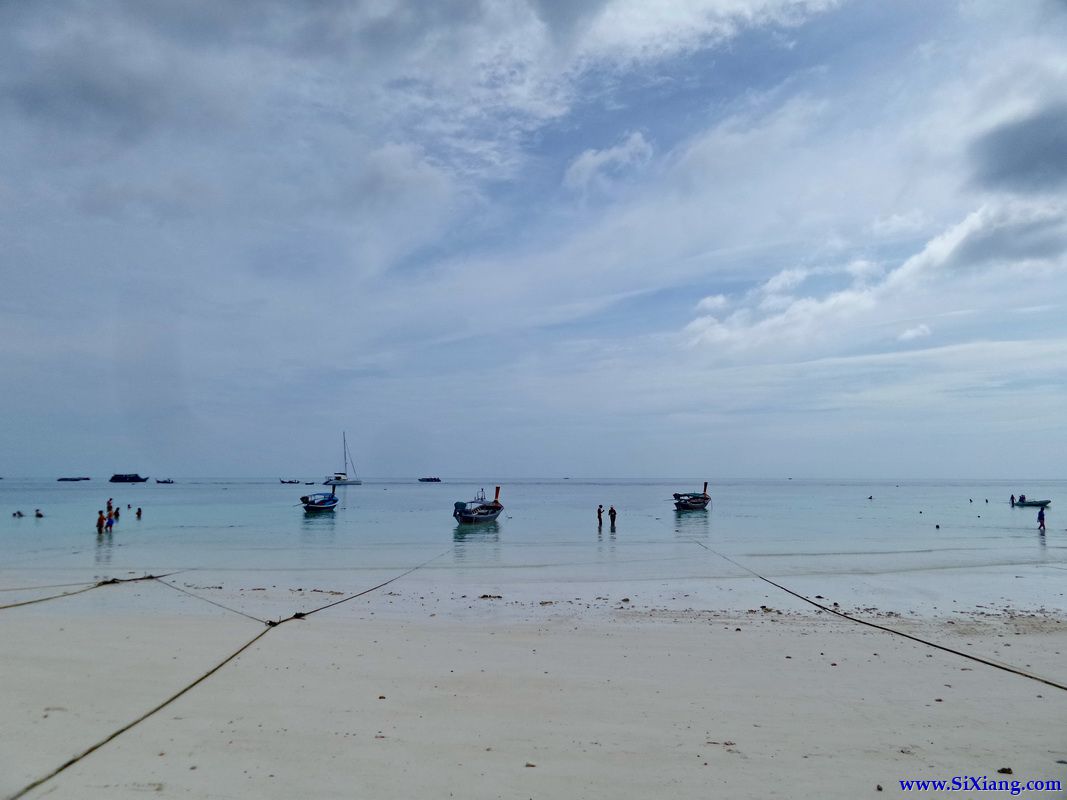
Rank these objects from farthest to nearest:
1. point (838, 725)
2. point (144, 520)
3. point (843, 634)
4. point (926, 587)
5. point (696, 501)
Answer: point (696, 501) → point (144, 520) → point (926, 587) → point (843, 634) → point (838, 725)

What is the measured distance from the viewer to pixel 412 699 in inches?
378

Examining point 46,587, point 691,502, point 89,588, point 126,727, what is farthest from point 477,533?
point 126,727

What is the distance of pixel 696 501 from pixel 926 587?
5293 centimetres

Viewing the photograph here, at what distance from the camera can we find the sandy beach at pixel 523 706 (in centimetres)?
699

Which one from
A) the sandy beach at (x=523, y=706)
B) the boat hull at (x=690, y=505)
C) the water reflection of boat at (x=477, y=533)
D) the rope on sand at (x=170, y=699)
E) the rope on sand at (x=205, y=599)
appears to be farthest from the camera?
the boat hull at (x=690, y=505)

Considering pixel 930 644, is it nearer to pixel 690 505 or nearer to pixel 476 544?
pixel 476 544

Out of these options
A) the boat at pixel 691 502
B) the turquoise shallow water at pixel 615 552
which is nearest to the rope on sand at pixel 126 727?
the turquoise shallow water at pixel 615 552

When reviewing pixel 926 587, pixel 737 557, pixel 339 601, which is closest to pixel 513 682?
pixel 339 601

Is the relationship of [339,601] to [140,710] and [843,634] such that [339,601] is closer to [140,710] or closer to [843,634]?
[140,710]

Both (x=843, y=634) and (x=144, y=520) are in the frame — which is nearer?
(x=843, y=634)

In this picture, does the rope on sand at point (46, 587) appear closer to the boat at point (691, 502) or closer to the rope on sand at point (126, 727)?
the rope on sand at point (126, 727)

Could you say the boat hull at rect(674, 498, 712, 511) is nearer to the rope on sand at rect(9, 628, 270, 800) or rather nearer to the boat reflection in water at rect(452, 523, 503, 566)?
the boat reflection in water at rect(452, 523, 503, 566)

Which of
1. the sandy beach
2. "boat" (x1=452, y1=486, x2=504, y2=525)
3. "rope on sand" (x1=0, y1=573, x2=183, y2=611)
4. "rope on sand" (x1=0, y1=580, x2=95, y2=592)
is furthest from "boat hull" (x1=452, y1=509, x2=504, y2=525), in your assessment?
the sandy beach

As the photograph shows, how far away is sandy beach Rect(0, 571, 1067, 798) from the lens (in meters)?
6.99
